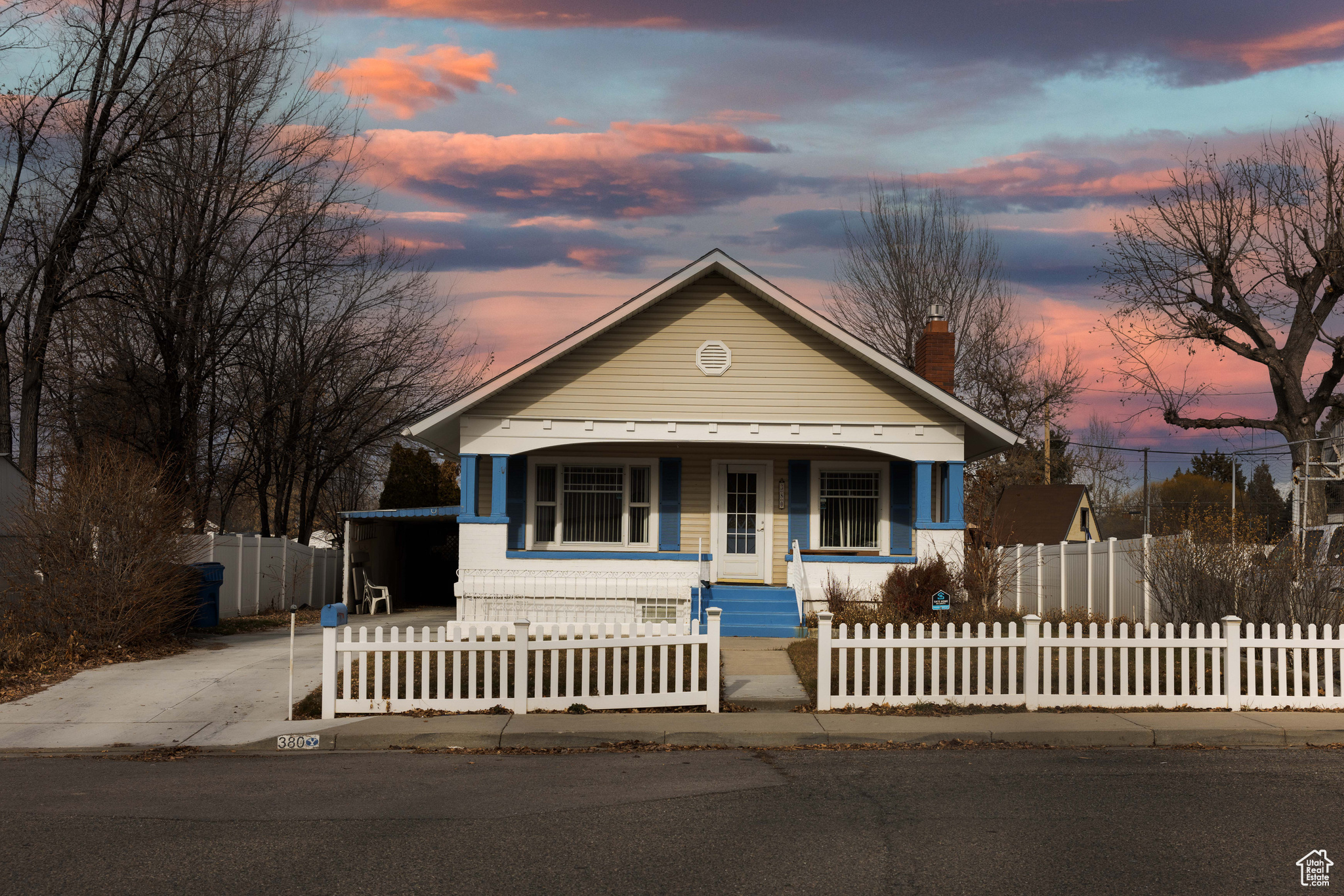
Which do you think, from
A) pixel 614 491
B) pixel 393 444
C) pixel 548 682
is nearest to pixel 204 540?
pixel 614 491

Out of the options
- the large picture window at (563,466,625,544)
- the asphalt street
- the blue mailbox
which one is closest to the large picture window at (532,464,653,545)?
the large picture window at (563,466,625,544)

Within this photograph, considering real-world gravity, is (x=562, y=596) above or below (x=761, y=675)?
above

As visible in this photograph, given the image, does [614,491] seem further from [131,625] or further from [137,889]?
[137,889]

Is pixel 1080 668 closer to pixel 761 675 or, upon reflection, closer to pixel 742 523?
pixel 761 675

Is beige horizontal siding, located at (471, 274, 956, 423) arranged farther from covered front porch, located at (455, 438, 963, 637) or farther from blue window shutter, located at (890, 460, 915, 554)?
blue window shutter, located at (890, 460, 915, 554)

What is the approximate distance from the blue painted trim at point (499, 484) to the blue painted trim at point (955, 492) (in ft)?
24.6

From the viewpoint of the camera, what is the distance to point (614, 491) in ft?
66.4

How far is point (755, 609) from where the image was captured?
60.9 feet

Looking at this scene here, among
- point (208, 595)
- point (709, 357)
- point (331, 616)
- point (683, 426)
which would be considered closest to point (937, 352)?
point (709, 357)

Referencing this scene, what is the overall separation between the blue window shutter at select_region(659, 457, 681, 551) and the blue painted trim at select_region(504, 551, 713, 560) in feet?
0.71

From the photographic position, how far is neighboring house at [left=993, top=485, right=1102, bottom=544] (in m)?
39.1

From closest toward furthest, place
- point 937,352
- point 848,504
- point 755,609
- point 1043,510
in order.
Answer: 1. point 755,609
2. point 848,504
3. point 937,352
4. point 1043,510

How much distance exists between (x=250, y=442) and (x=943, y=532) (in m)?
20.4

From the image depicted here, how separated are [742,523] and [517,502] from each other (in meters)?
4.15
